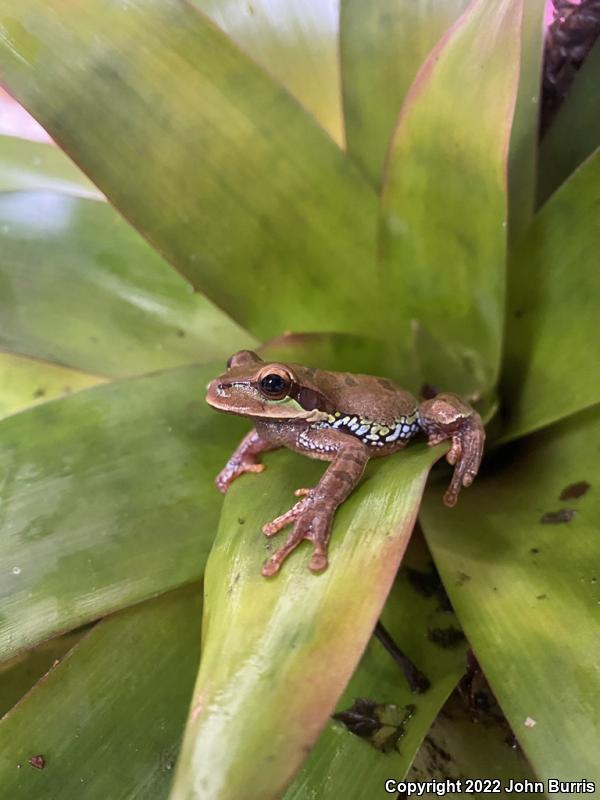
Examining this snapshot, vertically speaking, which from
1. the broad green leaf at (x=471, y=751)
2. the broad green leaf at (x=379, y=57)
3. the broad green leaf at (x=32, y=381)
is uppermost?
the broad green leaf at (x=379, y=57)

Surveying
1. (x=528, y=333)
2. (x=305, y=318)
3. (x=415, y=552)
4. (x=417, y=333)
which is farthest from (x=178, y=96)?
(x=415, y=552)

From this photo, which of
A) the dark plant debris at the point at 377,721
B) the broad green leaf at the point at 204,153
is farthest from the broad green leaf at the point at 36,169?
the dark plant debris at the point at 377,721

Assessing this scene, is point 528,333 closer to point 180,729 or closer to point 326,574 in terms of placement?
point 326,574

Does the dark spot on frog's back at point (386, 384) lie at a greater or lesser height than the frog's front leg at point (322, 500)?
lesser

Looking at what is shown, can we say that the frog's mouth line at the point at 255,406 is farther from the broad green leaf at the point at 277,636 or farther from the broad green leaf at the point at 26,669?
the broad green leaf at the point at 26,669

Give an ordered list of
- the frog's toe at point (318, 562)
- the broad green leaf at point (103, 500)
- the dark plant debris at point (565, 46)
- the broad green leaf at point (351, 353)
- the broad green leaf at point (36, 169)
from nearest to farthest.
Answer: the frog's toe at point (318, 562)
the broad green leaf at point (103, 500)
the broad green leaf at point (351, 353)
the dark plant debris at point (565, 46)
the broad green leaf at point (36, 169)

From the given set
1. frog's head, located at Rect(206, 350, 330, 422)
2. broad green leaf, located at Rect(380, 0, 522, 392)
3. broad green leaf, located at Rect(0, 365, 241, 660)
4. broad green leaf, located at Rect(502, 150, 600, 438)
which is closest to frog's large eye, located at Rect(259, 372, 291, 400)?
frog's head, located at Rect(206, 350, 330, 422)
